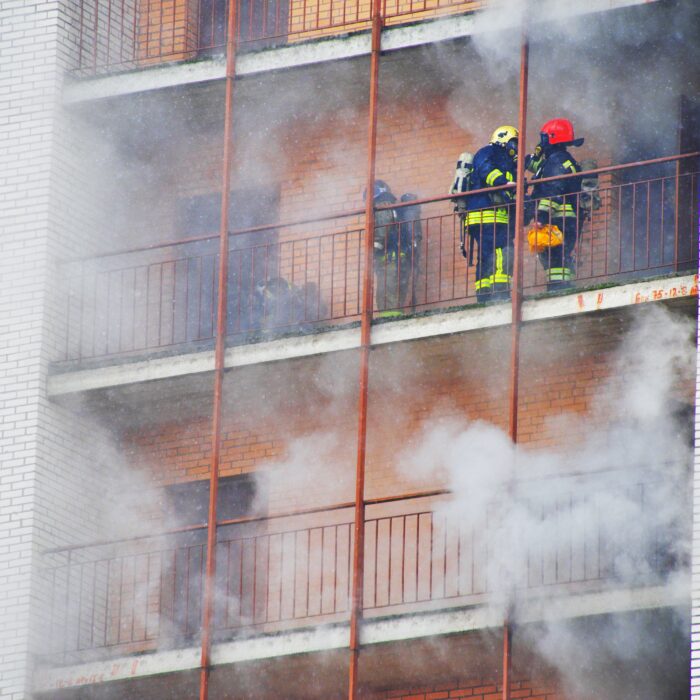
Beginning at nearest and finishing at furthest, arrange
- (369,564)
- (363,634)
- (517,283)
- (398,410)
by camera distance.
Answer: (363,634) → (517,283) → (369,564) → (398,410)

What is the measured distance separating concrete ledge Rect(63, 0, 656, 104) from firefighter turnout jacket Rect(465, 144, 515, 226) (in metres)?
1.07

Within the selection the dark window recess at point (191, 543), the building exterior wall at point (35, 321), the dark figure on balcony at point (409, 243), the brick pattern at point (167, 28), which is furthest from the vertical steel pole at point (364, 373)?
the brick pattern at point (167, 28)

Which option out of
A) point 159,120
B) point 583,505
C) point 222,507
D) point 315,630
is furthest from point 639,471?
point 159,120

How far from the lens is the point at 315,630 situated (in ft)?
69.7

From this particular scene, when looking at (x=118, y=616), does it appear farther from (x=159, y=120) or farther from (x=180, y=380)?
(x=159, y=120)

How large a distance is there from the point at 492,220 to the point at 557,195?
600mm

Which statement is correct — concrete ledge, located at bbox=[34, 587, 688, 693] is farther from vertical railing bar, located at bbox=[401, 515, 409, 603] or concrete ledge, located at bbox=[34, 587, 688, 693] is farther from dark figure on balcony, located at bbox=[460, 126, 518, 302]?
dark figure on balcony, located at bbox=[460, 126, 518, 302]

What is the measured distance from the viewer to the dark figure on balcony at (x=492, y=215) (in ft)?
72.2

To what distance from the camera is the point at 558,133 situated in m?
22.0

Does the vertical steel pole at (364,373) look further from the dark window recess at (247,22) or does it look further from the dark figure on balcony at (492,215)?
the dark window recess at (247,22)

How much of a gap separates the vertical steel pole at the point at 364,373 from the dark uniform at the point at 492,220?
35.0 inches

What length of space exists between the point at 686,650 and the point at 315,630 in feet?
9.88

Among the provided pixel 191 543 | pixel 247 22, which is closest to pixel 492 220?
pixel 191 543

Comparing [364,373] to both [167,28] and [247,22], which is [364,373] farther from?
[167,28]
